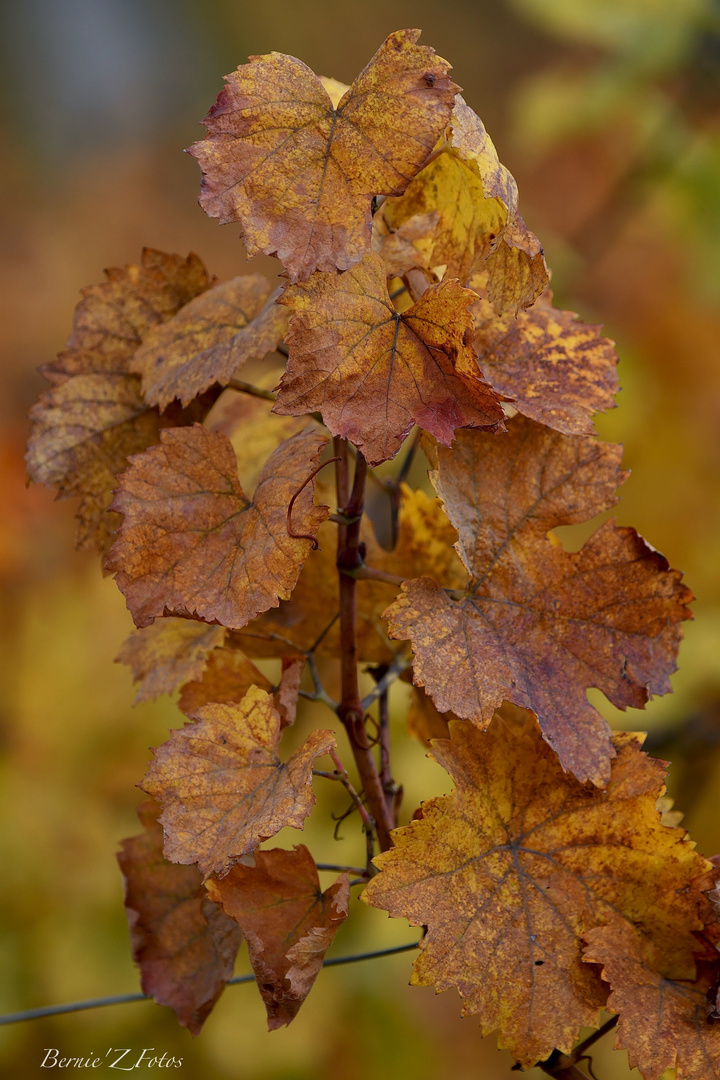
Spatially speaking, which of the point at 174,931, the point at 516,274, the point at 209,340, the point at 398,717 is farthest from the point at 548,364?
the point at 398,717

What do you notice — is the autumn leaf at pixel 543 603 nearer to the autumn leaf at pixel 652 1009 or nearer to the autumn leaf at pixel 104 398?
the autumn leaf at pixel 652 1009

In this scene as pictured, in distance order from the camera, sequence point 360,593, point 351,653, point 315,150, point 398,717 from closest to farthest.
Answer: point 315,150, point 351,653, point 360,593, point 398,717

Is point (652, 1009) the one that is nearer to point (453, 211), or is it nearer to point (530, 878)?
point (530, 878)

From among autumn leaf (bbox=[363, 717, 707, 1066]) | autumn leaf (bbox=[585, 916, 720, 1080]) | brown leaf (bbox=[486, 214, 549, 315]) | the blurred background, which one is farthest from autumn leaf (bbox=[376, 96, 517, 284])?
the blurred background

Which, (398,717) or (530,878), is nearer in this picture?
(530,878)

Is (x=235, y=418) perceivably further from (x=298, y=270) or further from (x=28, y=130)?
(x=28, y=130)

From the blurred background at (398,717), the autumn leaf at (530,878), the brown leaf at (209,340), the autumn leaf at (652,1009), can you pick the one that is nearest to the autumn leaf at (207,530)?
the brown leaf at (209,340)
